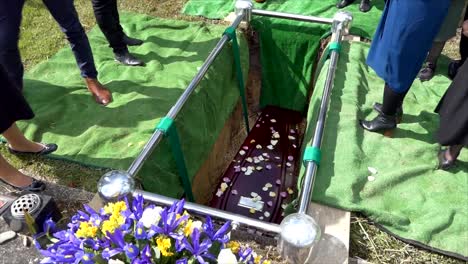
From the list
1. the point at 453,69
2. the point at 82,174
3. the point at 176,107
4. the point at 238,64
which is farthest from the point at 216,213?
the point at 453,69

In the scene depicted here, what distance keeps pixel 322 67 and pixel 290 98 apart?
0.89 m

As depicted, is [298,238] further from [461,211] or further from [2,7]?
[2,7]

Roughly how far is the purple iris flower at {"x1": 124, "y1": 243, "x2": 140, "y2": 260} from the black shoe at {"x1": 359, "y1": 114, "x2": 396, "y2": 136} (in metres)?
1.81

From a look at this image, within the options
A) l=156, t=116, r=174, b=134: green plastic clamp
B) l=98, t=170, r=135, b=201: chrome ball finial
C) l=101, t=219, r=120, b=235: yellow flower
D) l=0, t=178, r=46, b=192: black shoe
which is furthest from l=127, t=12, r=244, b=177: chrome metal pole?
l=101, t=219, r=120, b=235: yellow flower

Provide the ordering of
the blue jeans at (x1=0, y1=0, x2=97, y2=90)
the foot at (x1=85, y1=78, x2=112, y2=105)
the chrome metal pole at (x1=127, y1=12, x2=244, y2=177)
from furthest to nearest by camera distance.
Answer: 1. the foot at (x1=85, y1=78, x2=112, y2=105)
2. the blue jeans at (x1=0, y1=0, x2=97, y2=90)
3. the chrome metal pole at (x1=127, y1=12, x2=244, y2=177)

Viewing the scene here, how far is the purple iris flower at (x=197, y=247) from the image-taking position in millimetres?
1284

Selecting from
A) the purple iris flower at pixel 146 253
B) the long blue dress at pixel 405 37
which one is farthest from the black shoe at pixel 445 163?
the purple iris flower at pixel 146 253

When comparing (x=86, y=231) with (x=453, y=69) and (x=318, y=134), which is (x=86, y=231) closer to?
(x=318, y=134)

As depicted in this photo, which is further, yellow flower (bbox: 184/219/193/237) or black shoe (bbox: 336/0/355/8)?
black shoe (bbox: 336/0/355/8)

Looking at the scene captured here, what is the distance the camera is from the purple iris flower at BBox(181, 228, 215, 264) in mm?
1284

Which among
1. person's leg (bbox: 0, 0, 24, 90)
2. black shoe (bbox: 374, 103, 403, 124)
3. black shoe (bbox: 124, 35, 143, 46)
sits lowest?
black shoe (bbox: 124, 35, 143, 46)

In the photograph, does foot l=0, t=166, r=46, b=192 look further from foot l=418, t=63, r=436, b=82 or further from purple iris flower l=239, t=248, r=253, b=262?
foot l=418, t=63, r=436, b=82

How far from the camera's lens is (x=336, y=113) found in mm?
2660

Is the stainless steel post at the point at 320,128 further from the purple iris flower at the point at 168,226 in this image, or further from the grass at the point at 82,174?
the purple iris flower at the point at 168,226
